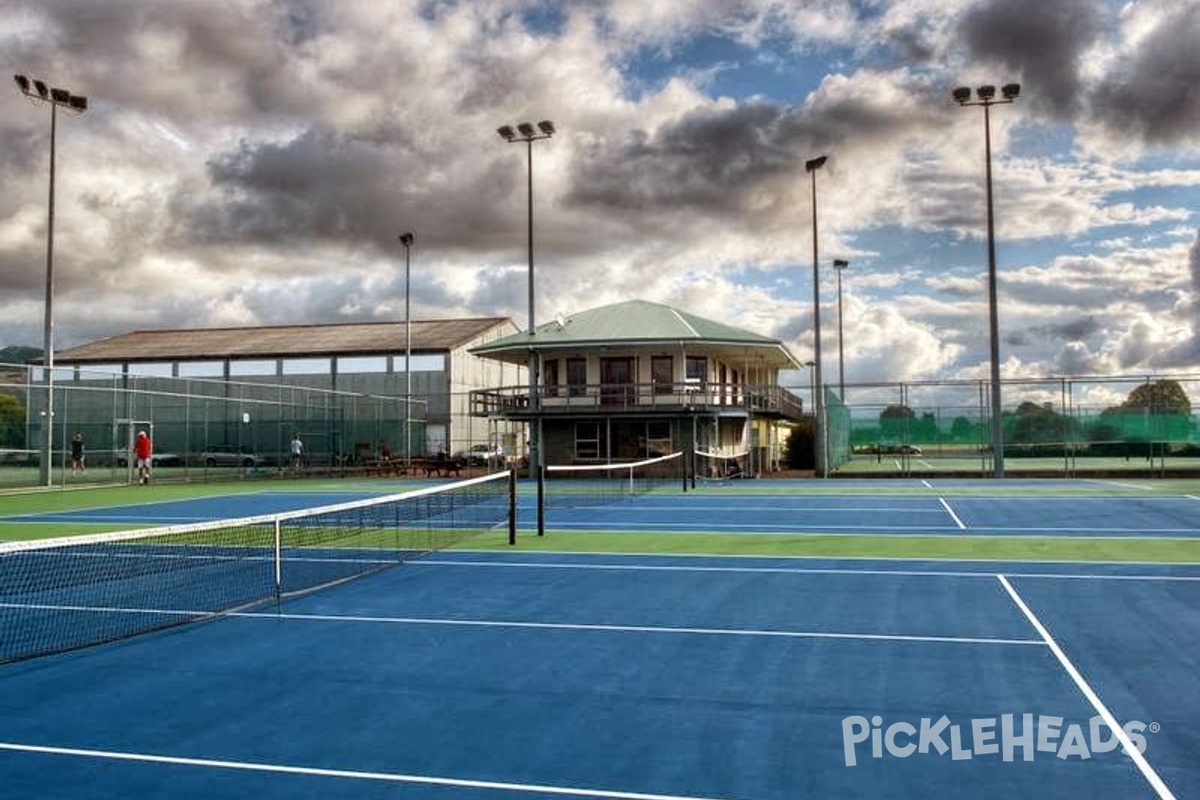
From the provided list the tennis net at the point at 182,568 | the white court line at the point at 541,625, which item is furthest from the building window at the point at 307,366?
the white court line at the point at 541,625

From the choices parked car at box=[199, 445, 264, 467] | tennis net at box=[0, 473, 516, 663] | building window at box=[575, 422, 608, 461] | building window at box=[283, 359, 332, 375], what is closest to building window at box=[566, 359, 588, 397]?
building window at box=[575, 422, 608, 461]

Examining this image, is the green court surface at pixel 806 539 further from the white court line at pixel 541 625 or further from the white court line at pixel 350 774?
the white court line at pixel 350 774

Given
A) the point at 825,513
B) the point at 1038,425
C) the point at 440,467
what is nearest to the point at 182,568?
the point at 825,513

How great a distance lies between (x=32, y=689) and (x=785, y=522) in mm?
14591

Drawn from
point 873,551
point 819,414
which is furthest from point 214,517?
point 819,414

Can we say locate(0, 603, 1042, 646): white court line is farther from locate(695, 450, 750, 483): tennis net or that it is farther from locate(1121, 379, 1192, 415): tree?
locate(1121, 379, 1192, 415): tree

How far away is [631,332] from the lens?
42.2 metres

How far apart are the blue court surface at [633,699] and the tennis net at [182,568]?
733mm

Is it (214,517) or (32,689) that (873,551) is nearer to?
(32,689)

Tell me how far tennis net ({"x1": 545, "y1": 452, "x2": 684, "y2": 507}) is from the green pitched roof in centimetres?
498

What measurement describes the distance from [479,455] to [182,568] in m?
41.1

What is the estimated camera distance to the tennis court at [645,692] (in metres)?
5.30

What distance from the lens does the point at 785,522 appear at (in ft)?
64.4

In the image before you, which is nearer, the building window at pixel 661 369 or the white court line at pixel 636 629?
the white court line at pixel 636 629
